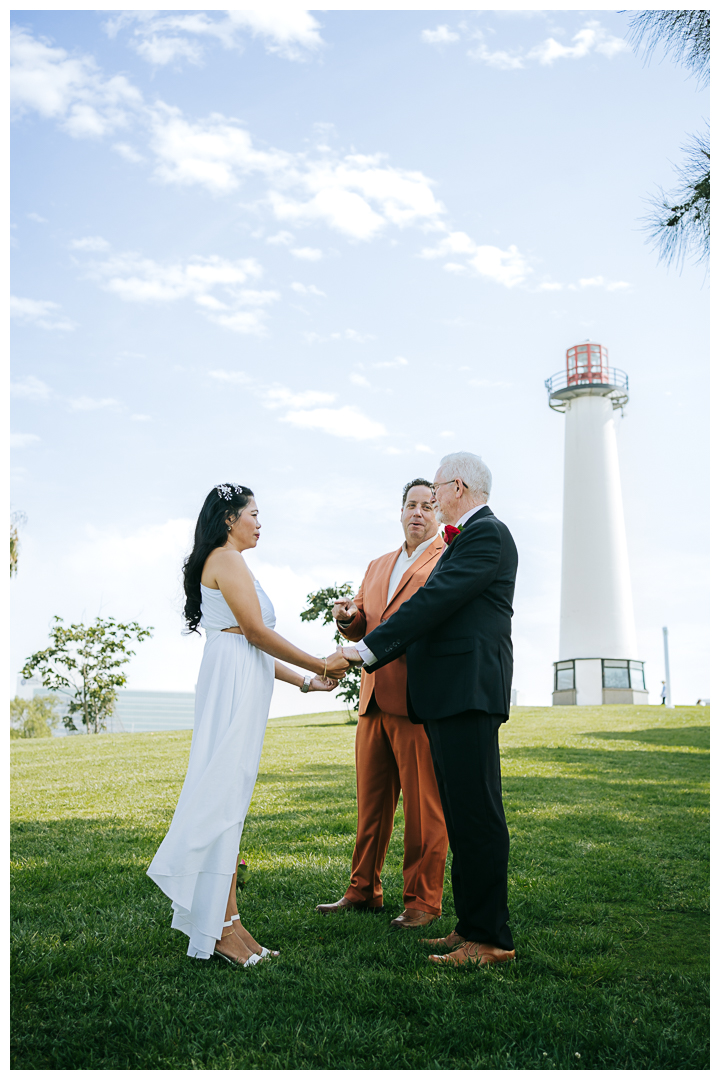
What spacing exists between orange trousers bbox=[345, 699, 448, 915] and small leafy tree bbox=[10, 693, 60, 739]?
38.0 meters

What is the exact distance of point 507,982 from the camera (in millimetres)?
3523

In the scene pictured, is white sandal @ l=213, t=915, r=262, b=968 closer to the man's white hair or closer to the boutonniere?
the boutonniere

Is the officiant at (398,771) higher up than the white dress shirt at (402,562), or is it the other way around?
the white dress shirt at (402,562)

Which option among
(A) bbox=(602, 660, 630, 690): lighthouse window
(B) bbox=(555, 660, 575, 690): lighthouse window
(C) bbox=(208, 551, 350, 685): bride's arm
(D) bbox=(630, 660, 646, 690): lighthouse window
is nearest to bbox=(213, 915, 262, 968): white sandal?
(C) bbox=(208, 551, 350, 685): bride's arm

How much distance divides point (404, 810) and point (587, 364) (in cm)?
3262

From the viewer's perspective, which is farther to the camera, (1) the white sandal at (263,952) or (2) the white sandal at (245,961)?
(1) the white sandal at (263,952)

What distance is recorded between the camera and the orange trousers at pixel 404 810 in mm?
4629

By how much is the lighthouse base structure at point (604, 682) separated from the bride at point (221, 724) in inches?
1092

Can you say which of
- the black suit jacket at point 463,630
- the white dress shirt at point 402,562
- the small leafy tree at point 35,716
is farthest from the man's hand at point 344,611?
the small leafy tree at point 35,716

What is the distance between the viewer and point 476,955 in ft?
12.4

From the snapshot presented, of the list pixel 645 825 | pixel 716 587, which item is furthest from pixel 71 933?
pixel 645 825

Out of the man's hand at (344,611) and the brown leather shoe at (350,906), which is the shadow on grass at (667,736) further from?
the man's hand at (344,611)

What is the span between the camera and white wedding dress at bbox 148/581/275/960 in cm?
381

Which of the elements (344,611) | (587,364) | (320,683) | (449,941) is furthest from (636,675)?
(449,941)
